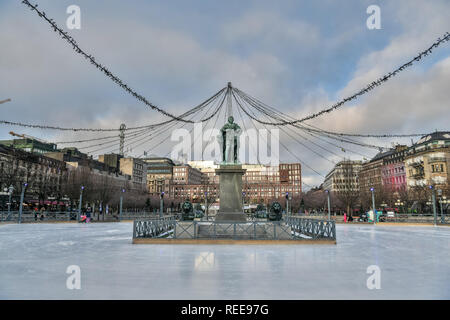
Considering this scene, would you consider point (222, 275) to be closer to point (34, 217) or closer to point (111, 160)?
point (34, 217)

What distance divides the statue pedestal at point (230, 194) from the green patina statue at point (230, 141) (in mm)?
743

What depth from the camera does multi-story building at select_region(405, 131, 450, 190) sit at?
2569 inches

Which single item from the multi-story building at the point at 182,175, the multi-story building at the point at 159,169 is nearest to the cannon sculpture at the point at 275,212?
the multi-story building at the point at 159,169

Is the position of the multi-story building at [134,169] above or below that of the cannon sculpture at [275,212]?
above

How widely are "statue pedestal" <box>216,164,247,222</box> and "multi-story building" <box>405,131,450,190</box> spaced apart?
63729 millimetres

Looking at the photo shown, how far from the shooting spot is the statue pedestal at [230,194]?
15.8 metres

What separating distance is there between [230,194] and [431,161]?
7402cm

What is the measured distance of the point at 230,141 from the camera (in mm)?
17422

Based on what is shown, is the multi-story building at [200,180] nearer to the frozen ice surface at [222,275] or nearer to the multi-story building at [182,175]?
the multi-story building at [182,175]

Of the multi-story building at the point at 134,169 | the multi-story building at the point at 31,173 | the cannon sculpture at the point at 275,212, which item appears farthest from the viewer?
the multi-story building at the point at 134,169

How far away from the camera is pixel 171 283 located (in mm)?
6312
